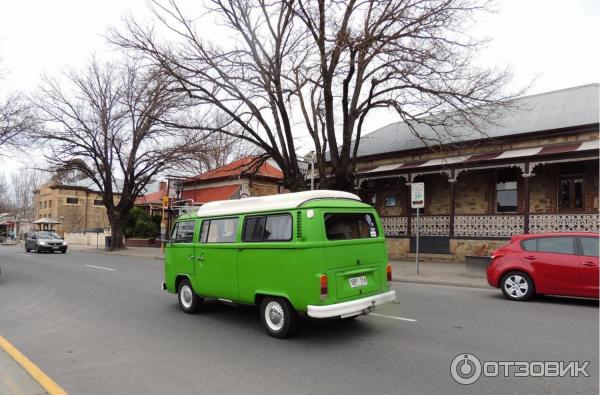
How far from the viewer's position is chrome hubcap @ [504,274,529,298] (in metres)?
9.39

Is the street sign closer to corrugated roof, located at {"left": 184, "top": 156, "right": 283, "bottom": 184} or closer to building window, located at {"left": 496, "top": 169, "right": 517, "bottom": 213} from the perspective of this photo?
building window, located at {"left": 496, "top": 169, "right": 517, "bottom": 213}

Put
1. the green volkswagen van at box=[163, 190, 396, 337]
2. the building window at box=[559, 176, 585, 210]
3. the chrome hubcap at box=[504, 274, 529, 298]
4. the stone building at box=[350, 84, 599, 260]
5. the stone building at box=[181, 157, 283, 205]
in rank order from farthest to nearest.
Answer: the stone building at box=[181, 157, 283, 205] < the building window at box=[559, 176, 585, 210] < the stone building at box=[350, 84, 599, 260] < the chrome hubcap at box=[504, 274, 529, 298] < the green volkswagen van at box=[163, 190, 396, 337]

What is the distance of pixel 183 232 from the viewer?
824cm

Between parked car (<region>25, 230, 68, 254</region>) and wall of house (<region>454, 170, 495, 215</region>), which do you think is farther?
parked car (<region>25, 230, 68, 254</region>)

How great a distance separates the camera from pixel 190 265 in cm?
794

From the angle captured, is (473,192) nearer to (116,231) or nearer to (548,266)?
(548,266)

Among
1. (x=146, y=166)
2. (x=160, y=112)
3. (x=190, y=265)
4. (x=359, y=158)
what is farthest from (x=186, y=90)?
(x=146, y=166)

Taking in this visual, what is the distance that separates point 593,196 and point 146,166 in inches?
1014

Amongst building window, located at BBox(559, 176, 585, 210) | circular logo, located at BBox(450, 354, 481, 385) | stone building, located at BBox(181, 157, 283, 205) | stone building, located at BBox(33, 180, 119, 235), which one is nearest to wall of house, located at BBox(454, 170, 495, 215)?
building window, located at BBox(559, 176, 585, 210)

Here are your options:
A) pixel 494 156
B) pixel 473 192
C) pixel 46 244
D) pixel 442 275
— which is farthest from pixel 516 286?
pixel 46 244

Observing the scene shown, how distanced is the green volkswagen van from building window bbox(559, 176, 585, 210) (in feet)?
45.2

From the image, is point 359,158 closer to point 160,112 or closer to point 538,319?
point 160,112

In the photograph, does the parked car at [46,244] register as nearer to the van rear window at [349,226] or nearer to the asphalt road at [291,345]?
the asphalt road at [291,345]

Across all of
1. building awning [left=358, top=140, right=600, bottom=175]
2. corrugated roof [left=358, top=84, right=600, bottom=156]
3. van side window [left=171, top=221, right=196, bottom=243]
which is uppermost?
corrugated roof [left=358, top=84, right=600, bottom=156]
